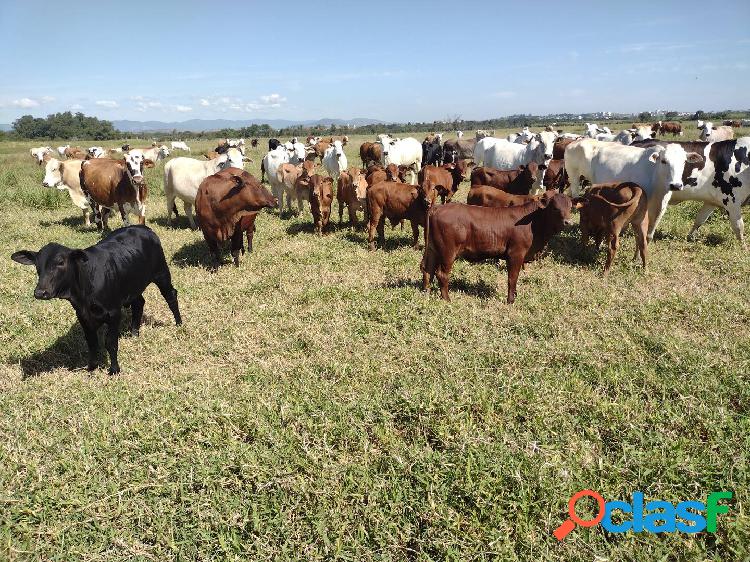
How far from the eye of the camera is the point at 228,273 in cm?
819

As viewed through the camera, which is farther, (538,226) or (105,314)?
(538,226)

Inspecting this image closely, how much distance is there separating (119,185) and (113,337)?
7.56 metres

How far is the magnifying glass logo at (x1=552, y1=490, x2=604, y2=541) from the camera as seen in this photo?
112 inches

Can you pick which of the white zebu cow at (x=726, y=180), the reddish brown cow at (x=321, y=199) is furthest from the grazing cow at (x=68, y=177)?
the white zebu cow at (x=726, y=180)

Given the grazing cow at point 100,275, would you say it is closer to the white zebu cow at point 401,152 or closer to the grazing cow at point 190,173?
the grazing cow at point 190,173

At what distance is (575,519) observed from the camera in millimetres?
2934

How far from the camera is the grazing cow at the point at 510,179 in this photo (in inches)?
414

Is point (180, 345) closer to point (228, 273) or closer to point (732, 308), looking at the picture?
point (228, 273)

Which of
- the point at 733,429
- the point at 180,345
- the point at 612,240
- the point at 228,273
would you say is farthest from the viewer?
the point at 228,273

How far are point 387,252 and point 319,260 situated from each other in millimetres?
1453

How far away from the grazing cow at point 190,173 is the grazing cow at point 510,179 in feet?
20.9

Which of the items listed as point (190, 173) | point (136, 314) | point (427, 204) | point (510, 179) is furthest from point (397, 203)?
point (190, 173)

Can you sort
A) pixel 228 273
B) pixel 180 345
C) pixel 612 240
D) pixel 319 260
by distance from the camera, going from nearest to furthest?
pixel 180 345
pixel 612 240
pixel 228 273
pixel 319 260

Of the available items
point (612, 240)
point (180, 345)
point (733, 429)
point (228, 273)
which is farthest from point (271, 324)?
point (612, 240)
